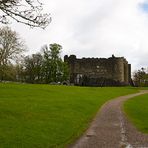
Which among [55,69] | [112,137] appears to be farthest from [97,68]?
[112,137]

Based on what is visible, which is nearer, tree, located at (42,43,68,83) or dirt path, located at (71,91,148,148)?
dirt path, located at (71,91,148,148)

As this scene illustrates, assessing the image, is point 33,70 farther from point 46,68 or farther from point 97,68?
point 97,68

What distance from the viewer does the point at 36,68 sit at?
119 m

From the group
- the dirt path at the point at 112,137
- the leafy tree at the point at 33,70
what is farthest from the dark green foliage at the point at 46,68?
the dirt path at the point at 112,137

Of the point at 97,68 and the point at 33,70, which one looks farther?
the point at 97,68

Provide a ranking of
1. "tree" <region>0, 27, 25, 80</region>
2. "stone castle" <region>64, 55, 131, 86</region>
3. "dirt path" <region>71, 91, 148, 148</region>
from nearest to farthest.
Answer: "dirt path" <region>71, 91, 148, 148</region> → "tree" <region>0, 27, 25, 80</region> → "stone castle" <region>64, 55, 131, 86</region>

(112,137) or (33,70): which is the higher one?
(33,70)

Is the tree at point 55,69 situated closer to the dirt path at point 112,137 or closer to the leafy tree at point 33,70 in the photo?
the leafy tree at point 33,70

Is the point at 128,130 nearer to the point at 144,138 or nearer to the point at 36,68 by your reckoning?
the point at 144,138

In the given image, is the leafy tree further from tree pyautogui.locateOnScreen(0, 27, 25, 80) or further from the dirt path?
the dirt path

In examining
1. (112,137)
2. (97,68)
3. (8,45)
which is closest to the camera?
(112,137)

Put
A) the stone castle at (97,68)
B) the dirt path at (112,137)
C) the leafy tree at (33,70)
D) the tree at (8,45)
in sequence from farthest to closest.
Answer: the stone castle at (97,68) < the leafy tree at (33,70) < the tree at (8,45) < the dirt path at (112,137)

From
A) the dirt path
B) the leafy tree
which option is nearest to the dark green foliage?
the leafy tree

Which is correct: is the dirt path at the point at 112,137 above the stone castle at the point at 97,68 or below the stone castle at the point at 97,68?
below
